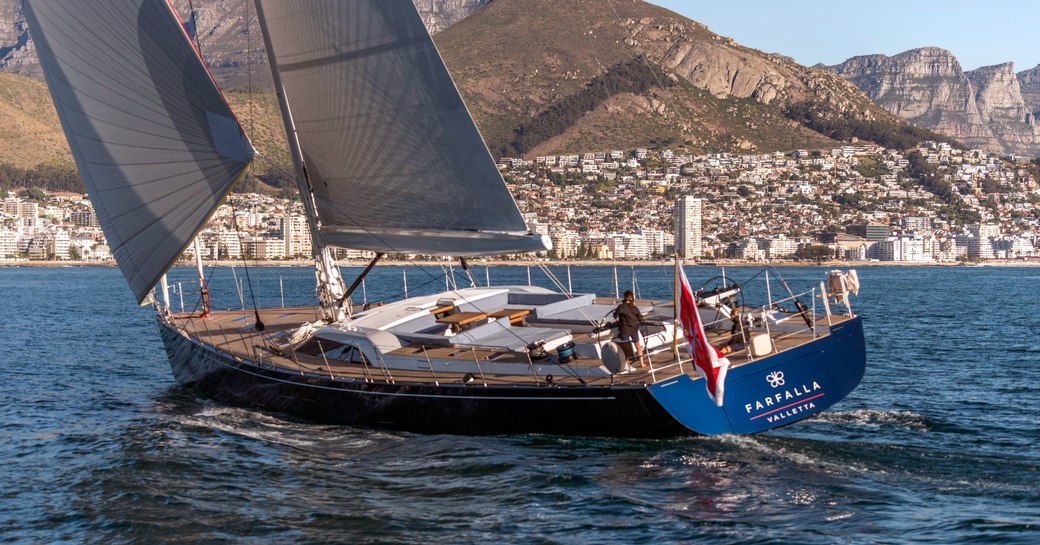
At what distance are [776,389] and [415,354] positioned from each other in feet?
18.7

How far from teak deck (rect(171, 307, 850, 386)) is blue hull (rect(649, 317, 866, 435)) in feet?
1.09

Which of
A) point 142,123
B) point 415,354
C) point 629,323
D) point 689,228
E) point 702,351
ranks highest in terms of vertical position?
point 142,123

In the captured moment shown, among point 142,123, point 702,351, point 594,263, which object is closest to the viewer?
point 702,351

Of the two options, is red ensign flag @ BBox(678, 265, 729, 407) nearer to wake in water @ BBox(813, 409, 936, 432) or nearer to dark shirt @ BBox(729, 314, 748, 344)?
dark shirt @ BBox(729, 314, 748, 344)

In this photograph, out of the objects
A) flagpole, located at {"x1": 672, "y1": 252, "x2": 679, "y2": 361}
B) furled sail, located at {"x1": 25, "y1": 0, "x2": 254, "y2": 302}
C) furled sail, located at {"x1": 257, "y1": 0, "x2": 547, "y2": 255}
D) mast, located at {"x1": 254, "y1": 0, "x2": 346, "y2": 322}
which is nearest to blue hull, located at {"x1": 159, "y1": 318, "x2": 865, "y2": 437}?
flagpole, located at {"x1": 672, "y1": 252, "x2": 679, "y2": 361}

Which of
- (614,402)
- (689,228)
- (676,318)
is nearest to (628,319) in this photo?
(676,318)

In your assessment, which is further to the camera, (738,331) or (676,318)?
(738,331)

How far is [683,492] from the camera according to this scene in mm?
14070

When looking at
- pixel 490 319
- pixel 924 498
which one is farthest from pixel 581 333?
pixel 924 498

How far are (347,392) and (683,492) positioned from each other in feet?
19.6

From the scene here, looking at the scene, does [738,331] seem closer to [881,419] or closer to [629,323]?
[629,323]

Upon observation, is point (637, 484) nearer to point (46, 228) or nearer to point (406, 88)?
point (406, 88)

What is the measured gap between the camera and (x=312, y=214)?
2059cm

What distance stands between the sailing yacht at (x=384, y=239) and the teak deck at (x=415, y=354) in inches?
2.5
